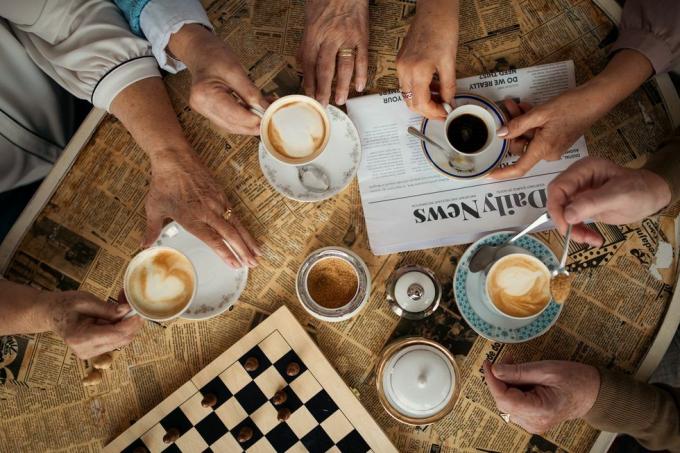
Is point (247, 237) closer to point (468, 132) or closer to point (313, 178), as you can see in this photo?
point (313, 178)

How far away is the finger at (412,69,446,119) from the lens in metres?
1.18

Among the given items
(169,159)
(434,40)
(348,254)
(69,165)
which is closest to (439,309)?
(348,254)

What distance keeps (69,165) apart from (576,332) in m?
1.38

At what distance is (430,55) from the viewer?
1174mm

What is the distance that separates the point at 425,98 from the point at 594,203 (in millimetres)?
467

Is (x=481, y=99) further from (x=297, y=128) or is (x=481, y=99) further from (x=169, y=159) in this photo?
(x=169, y=159)

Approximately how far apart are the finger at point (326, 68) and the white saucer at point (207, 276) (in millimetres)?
504

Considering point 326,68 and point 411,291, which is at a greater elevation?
point 326,68

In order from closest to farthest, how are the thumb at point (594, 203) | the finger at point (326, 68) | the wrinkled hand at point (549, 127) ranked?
the thumb at point (594, 203)
the wrinkled hand at point (549, 127)
the finger at point (326, 68)

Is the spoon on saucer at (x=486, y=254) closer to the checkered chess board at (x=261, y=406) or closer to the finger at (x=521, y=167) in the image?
the finger at (x=521, y=167)

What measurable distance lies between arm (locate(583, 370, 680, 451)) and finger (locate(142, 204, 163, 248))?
114 cm

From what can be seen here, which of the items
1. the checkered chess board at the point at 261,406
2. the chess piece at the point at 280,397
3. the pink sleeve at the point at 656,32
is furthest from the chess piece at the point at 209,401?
the pink sleeve at the point at 656,32

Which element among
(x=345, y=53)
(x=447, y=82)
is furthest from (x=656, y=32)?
(x=345, y=53)

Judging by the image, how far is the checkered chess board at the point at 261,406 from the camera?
1.19 m
